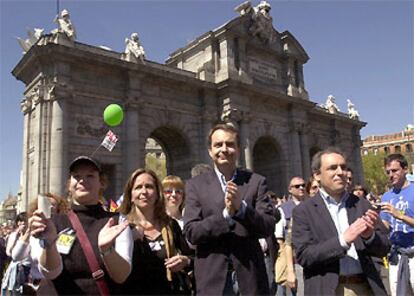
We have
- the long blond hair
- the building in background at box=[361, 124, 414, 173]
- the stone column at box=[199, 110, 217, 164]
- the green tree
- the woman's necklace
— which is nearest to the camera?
the woman's necklace

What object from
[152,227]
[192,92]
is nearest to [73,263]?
[152,227]

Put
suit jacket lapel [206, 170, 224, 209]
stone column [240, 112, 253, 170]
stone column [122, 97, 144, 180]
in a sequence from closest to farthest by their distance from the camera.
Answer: suit jacket lapel [206, 170, 224, 209]
stone column [122, 97, 144, 180]
stone column [240, 112, 253, 170]

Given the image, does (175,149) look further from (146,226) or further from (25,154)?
(146,226)

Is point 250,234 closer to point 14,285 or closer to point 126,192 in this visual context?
point 126,192

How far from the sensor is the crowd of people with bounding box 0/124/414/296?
10.7ft

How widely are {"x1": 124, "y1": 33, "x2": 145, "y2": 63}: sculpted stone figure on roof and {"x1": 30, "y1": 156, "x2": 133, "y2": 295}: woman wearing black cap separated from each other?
20.0 m

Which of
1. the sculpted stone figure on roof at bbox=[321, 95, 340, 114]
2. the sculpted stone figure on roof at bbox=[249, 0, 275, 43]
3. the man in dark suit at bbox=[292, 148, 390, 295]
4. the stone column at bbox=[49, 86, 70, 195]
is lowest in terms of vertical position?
the man in dark suit at bbox=[292, 148, 390, 295]

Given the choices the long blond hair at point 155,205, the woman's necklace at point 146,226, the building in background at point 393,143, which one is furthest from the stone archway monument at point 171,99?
the building in background at point 393,143

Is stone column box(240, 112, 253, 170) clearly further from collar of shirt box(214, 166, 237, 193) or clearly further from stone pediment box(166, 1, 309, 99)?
collar of shirt box(214, 166, 237, 193)

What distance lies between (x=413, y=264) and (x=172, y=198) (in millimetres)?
3682

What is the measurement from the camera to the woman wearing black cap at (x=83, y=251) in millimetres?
3033

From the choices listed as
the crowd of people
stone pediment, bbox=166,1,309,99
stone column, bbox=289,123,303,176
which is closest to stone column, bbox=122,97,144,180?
stone pediment, bbox=166,1,309,99

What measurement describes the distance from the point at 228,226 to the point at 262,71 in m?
26.0

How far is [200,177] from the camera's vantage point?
4305mm
